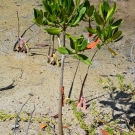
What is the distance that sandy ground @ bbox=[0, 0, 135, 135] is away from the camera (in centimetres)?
266

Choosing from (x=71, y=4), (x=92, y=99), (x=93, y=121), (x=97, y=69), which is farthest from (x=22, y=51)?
(x=71, y=4)

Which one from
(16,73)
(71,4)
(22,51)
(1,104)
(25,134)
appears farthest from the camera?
(22,51)

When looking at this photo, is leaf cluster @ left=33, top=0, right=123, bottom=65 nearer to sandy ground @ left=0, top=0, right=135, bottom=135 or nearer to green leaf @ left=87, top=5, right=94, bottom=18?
green leaf @ left=87, top=5, right=94, bottom=18

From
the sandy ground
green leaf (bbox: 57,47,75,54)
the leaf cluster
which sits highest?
the leaf cluster

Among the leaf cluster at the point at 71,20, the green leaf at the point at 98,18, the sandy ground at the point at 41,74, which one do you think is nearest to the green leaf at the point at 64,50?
the leaf cluster at the point at 71,20

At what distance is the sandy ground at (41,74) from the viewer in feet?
8.73

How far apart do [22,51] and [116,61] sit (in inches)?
34.7

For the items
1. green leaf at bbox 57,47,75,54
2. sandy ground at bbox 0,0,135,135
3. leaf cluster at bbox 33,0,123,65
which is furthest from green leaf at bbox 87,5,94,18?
sandy ground at bbox 0,0,135,135

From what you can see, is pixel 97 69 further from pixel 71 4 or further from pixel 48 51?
pixel 71 4

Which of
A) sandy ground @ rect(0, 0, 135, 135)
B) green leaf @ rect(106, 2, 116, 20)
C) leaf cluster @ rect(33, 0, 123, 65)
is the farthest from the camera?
sandy ground @ rect(0, 0, 135, 135)

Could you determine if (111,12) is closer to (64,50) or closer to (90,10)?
(90,10)

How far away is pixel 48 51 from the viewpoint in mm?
3426

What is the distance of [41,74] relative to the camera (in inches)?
122

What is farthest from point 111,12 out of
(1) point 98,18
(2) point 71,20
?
(2) point 71,20
